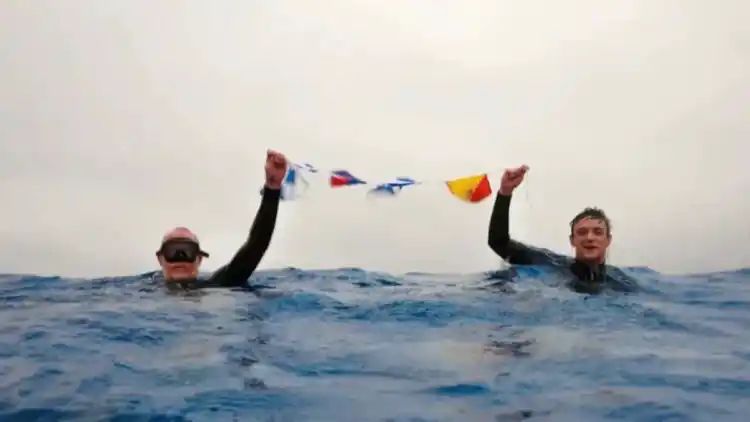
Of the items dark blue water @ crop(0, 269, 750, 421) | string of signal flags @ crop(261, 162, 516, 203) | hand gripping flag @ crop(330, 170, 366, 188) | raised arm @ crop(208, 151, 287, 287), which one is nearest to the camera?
dark blue water @ crop(0, 269, 750, 421)

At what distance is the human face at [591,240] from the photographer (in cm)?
350

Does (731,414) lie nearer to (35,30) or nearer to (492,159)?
(492,159)

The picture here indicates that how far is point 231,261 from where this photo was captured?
3.17 metres

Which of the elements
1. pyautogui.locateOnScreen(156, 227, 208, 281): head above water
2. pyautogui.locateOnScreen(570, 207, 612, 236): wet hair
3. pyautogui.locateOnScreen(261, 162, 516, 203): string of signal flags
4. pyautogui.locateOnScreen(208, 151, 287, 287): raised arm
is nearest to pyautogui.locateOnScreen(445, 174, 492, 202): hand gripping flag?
pyautogui.locateOnScreen(261, 162, 516, 203): string of signal flags

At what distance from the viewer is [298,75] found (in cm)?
415

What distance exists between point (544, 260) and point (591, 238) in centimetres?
23

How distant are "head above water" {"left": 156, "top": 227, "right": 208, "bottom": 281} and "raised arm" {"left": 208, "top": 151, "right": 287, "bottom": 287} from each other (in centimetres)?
10

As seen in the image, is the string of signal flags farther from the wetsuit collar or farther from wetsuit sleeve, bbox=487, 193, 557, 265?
the wetsuit collar

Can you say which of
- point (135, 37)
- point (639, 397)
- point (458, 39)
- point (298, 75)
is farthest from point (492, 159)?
point (639, 397)

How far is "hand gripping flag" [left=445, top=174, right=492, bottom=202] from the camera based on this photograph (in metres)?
3.64

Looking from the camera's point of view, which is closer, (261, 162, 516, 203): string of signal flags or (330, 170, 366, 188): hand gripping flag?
(261, 162, 516, 203): string of signal flags

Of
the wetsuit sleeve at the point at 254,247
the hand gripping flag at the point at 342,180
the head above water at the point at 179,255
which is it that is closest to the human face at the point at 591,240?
the hand gripping flag at the point at 342,180

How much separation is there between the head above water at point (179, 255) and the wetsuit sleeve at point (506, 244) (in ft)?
3.97

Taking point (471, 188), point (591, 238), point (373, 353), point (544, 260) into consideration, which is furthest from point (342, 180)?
point (373, 353)
